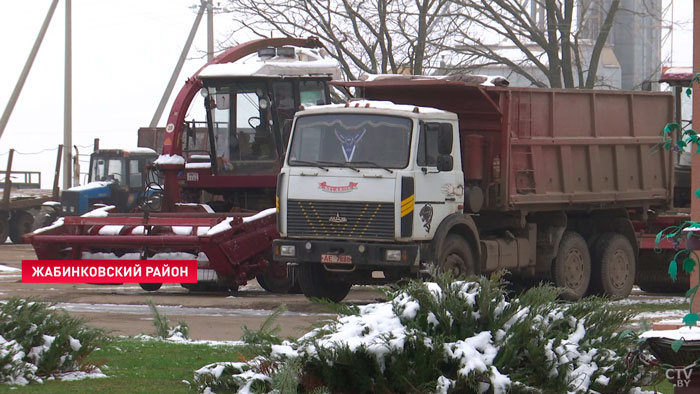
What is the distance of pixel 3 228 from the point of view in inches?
1471

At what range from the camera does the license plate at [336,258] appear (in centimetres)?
1491

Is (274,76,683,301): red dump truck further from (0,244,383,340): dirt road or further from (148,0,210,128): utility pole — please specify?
(148,0,210,128): utility pole

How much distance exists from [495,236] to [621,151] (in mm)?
2701

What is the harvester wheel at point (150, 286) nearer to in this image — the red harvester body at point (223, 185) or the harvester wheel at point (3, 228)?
the red harvester body at point (223, 185)

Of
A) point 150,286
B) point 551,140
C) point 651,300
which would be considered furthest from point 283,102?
point 651,300

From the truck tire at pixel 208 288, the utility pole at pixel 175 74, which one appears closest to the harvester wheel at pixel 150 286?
the truck tire at pixel 208 288

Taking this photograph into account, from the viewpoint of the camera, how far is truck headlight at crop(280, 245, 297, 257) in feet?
50.3

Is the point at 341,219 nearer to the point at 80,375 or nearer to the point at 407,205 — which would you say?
the point at 407,205

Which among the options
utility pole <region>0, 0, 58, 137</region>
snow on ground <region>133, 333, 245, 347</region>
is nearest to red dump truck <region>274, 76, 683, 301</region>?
snow on ground <region>133, 333, 245, 347</region>

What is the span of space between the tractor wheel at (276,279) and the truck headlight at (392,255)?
4100mm

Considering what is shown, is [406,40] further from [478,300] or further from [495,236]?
[478,300]

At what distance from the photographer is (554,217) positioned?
58.5ft

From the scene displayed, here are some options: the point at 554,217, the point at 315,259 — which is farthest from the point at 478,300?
the point at 554,217

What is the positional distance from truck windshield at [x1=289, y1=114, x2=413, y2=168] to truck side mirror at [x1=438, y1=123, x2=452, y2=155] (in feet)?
1.53
